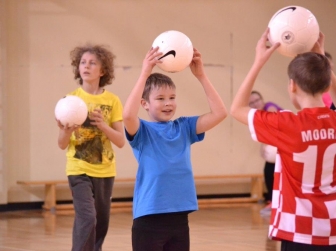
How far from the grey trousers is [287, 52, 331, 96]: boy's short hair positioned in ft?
7.03

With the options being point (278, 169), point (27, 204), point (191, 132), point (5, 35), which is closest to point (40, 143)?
point (27, 204)

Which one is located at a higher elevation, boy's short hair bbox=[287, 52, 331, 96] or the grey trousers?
boy's short hair bbox=[287, 52, 331, 96]

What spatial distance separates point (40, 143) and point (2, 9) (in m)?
1.87

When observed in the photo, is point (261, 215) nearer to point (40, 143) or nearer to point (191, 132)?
point (40, 143)

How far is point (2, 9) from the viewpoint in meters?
8.02

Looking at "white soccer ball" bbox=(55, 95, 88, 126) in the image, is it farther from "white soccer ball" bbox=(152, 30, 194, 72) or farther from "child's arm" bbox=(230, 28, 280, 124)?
"child's arm" bbox=(230, 28, 280, 124)

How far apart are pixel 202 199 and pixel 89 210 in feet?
16.4

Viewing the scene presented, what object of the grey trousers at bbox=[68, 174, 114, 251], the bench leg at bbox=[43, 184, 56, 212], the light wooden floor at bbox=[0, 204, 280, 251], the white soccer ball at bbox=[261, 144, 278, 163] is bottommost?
the light wooden floor at bbox=[0, 204, 280, 251]

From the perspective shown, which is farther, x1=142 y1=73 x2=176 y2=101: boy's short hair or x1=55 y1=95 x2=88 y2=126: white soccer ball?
x1=55 y1=95 x2=88 y2=126: white soccer ball

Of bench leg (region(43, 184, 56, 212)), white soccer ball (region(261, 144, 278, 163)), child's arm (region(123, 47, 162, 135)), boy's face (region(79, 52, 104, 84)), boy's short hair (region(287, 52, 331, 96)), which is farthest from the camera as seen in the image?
bench leg (region(43, 184, 56, 212))

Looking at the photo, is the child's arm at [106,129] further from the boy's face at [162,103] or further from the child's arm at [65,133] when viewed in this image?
the boy's face at [162,103]

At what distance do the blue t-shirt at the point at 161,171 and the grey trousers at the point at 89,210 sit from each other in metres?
1.14

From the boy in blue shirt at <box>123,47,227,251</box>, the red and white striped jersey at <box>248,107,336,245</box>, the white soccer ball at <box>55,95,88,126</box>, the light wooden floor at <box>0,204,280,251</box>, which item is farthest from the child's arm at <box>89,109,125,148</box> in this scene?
the red and white striped jersey at <box>248,107,336,245</box>

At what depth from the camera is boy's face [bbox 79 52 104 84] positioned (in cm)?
458
